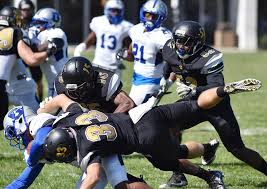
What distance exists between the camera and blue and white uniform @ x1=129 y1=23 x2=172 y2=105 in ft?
26.1

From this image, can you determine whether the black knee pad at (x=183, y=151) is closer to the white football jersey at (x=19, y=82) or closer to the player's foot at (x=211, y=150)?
the player's foot at (x=211, y=150)

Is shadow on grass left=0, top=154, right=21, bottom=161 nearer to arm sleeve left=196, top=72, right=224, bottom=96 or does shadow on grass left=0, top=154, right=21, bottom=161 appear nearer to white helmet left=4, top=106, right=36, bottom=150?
arm sleeve left=196, top=72, right=224, bottom=96

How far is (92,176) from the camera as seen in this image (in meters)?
4.57

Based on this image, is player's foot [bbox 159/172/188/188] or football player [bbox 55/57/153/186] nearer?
football player [bbox 55/57/153/186]

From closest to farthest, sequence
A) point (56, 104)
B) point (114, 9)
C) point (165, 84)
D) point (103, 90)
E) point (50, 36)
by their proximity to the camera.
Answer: point (56, 104)
point (103, 90)
point (165, 84)
point (50, 36)
point (114, 9)

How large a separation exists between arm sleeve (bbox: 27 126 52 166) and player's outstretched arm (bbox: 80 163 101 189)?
350 millimetres

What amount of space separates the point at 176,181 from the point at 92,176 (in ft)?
5.71

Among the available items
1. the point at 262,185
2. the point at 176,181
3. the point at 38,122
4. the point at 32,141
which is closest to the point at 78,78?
the point at 38,122

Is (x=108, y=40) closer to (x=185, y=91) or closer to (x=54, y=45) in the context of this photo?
(x=54, y=45)

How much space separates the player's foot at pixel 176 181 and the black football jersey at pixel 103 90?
0.98 meters

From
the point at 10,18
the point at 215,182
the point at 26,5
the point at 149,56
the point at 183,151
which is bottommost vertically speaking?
the point at 215,182

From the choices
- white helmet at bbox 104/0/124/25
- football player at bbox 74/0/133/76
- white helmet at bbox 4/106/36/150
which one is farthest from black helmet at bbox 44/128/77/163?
white helmet at bbox 104/0/124/25

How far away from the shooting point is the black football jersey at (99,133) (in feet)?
15.4

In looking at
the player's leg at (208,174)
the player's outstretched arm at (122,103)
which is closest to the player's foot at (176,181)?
the player's leg at (208,174)
